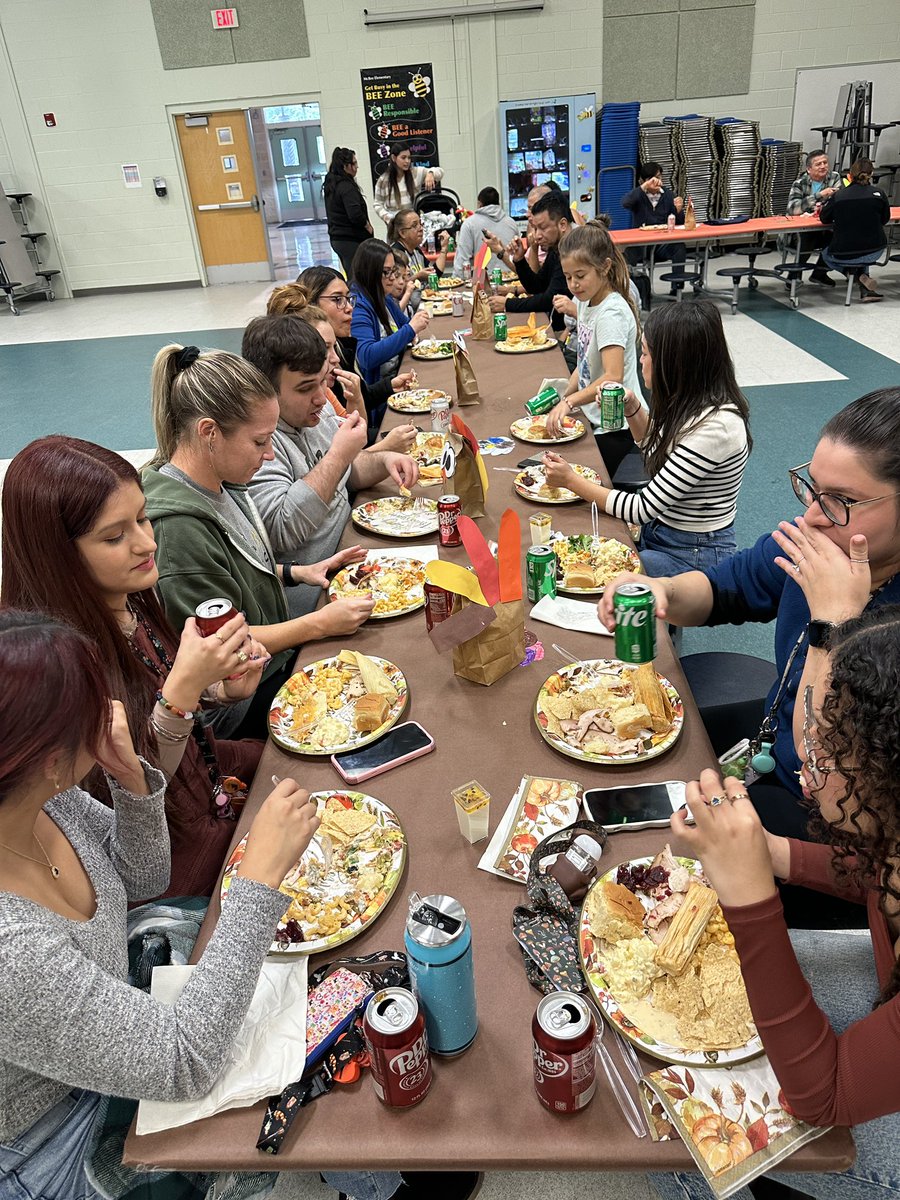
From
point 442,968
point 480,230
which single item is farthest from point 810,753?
point 480,230

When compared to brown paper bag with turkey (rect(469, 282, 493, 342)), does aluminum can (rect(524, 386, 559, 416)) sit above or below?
below

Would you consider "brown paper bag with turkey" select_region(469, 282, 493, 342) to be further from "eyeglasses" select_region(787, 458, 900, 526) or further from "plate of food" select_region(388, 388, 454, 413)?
"eyeglasses" select_region(787, 458, 900, 526)

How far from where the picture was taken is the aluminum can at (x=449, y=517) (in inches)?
86.5

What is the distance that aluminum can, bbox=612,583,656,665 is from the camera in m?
1.49

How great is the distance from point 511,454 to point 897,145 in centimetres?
1073

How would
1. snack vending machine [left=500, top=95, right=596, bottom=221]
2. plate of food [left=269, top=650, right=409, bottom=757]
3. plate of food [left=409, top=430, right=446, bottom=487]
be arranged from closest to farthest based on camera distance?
1. plate of food [left=269, top=650, right=409, bottom=757]
2. plate of food [left=409, top=430, right=446, bottom=487]
3. snack vending machine [left=500, top=95, right=596, bottom=221]

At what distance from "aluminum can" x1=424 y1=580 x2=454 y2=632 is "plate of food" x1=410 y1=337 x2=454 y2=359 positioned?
9.61ft

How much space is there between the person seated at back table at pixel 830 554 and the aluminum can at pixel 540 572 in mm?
233

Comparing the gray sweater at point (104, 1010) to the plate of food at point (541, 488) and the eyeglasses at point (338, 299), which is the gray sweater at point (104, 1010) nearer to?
the plate of food at point (541, 488)

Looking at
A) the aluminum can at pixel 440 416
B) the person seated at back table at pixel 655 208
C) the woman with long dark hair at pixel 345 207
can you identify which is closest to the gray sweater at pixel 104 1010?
the aluminum can at pixel 440 416

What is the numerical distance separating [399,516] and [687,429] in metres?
0.96

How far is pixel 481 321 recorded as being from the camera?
4625 mm

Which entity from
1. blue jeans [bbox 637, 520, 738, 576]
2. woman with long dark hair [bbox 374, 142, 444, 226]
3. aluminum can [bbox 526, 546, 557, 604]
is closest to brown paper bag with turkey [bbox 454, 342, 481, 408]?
blue jeans [bbox 637, 520, 738, 576]

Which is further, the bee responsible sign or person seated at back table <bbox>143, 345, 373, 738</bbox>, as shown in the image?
the bee responsible sign
